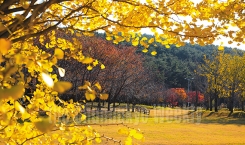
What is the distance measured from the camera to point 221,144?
13.5 metres

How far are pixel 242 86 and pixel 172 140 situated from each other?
78.0 ft

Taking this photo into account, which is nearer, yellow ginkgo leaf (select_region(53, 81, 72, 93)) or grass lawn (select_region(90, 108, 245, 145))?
yellow ginkgo leaf (select_region(53, 81, 72, 93))

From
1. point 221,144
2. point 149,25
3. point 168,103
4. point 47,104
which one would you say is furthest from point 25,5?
point 168,103

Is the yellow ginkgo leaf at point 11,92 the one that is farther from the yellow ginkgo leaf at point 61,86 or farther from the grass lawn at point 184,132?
the grass lawn at point 184,132

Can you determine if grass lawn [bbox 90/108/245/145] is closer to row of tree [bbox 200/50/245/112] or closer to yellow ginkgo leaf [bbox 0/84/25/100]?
row of tree [bbox 200/50/245/112]

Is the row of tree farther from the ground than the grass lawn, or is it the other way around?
the row of tree

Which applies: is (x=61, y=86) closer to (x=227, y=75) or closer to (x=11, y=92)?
(x=11, y=92)

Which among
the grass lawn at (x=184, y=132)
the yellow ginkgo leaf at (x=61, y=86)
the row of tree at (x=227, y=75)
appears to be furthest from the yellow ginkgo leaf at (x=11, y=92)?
the row of tree at (x=227, y=75)

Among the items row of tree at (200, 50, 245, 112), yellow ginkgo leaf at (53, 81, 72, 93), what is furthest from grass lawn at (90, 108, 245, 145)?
yellow ginkgo leaf at (53, 81, 72, 93)

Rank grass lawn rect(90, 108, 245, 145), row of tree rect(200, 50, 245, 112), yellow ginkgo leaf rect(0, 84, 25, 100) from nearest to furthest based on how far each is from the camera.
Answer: yellow ginkgo leaf rect(0, 84, 25, 100) → grass lawn rect(90, 108, 245, 145) → row of tree rect(200, 50, 245, 112)

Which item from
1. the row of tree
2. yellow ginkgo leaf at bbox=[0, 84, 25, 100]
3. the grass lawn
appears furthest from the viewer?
the row of tree

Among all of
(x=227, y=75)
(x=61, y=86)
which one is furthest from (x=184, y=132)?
(x=227, y=75)

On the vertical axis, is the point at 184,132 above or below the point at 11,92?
below

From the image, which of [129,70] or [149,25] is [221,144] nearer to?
[149,25]
